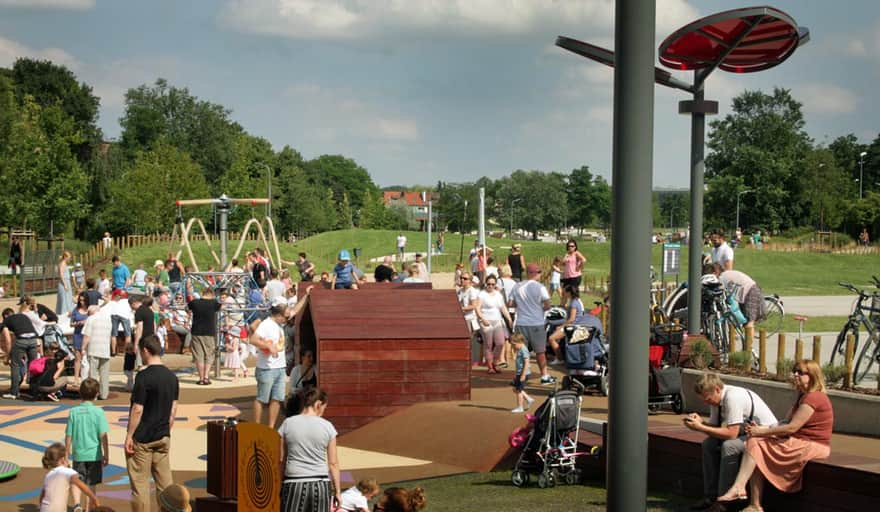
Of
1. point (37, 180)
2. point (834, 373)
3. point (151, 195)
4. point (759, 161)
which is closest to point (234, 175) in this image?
point (151, 195)

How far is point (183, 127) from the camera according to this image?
382ft

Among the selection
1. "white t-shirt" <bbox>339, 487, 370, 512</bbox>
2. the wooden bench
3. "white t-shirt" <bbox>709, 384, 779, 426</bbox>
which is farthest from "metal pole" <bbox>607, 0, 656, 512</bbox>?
"white t-shirt" <bbox>339, 487, 370, 512</bbox>

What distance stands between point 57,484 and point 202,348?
10.5 meters

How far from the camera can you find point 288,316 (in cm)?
1622

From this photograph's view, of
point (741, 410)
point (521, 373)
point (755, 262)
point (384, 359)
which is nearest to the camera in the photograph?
point (741, 410)

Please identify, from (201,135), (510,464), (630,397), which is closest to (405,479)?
(510,464)

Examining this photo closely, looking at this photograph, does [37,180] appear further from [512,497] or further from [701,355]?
[512,497]

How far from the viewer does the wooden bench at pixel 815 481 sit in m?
7.56

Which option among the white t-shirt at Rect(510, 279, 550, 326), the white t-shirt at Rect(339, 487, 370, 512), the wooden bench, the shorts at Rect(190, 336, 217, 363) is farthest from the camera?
the shorts at Rect(190, 336, 217, 363)

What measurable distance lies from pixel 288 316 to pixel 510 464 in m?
5.49

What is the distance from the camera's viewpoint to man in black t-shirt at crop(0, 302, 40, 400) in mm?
17859

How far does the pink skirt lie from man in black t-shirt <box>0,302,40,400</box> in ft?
44.7

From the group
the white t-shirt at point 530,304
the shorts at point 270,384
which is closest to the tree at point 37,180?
the white t-shirt at point 530,304

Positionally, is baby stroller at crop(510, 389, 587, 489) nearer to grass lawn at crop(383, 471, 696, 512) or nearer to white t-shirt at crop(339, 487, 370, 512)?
grass lawn at crop(383, 471, 696, 512)
